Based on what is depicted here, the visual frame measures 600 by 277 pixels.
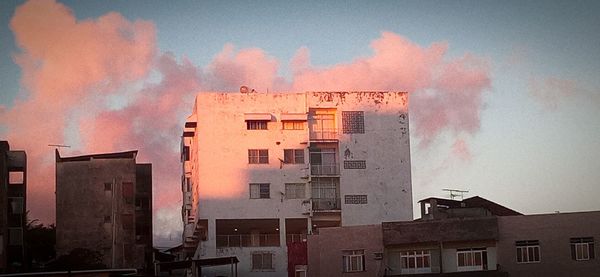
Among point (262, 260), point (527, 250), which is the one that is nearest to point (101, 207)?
point (262, 260)

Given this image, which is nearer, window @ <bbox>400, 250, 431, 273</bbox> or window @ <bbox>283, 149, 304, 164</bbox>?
window @ <bbox>400, 250, 431, 273</bbox>

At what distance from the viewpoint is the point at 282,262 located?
250 ft

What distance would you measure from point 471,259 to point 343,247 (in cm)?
754

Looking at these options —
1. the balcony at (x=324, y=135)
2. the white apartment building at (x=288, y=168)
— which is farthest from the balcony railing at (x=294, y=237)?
the balcony at (x=324, y=135)

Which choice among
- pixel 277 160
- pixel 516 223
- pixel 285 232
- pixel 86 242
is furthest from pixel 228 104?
pixel 516 223

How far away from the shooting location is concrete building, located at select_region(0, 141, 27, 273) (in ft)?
258

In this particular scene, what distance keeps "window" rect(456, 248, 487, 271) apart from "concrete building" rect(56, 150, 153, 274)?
30448 mm

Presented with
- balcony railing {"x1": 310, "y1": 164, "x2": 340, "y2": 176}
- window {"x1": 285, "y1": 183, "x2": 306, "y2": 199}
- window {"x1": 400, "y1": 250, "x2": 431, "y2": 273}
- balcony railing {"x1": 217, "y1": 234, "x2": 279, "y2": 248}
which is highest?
balcony railing {"x1": 310, "y1": 164, "x2": 340, "y2": 176}

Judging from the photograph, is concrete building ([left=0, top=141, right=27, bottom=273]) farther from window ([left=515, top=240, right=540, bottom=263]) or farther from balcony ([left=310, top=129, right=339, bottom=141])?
window ([left=515, top=240, right=540, bottom=263])

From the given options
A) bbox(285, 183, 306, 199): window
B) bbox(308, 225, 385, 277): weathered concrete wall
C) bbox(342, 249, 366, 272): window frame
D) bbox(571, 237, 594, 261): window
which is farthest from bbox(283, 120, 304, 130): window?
bbox(571, 237, 594, 261): window

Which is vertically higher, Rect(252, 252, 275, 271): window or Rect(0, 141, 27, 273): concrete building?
Rect(0, 141, 27, 273): concrete building

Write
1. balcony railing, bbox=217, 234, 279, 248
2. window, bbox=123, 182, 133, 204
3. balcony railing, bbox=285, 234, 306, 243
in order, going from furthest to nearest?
window, bbox=123, 182, 133, 204, balcony railing, bbox=285, 234, 306, 243, balcony railing, bbox=217, 234, 279, 248

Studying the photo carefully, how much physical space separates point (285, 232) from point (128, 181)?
1528cm

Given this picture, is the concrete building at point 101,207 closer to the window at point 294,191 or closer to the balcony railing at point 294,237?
the balcony railing at point 294,237
